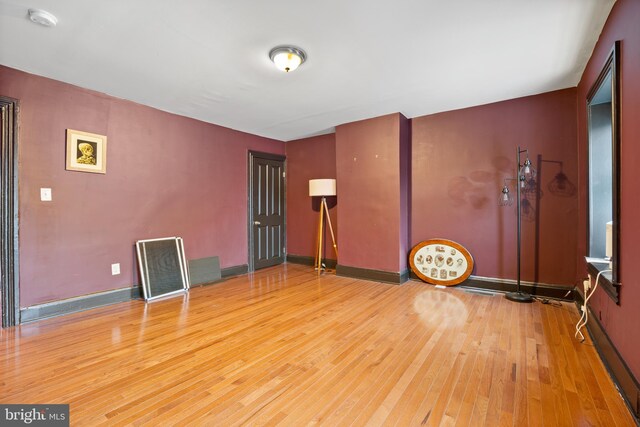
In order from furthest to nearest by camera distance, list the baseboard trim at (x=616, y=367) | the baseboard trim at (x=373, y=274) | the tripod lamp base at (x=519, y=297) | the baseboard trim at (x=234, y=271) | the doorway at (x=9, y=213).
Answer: the baseboard trim at (x=234, y=271) < the baseboard trim at (x=373, y=274) < the tripod lamp base at (x=519, y=297) < the doorway at (x=9, y=213) < the baseboard trim at (x=616, y=367)

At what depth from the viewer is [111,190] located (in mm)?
3439

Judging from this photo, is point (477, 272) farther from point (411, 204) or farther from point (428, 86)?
point (428, 86)

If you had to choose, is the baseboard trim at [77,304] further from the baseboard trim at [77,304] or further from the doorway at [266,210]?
the doorway at [266,210]

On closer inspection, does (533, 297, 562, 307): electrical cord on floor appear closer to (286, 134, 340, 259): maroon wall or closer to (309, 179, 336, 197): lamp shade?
(286, 134, 340, 259): maroon wall

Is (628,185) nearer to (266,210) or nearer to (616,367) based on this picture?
(616,367)

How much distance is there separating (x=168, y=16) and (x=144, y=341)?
99.0 inches

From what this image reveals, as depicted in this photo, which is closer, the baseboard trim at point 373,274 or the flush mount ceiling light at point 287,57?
the flush mount ceiling light at point 287,57

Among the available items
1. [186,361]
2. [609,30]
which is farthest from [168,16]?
[609,30]

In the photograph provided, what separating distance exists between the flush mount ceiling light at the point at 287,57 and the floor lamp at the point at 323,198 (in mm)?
2351

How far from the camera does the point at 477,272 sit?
12.8ft

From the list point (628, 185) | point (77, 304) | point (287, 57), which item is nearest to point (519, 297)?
point (628, 185)

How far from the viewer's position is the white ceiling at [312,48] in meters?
1.97

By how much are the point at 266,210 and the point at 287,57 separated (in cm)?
330

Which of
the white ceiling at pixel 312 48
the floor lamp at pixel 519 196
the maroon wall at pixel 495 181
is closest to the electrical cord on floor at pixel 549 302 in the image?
the floor lamp at pixel 519 196
